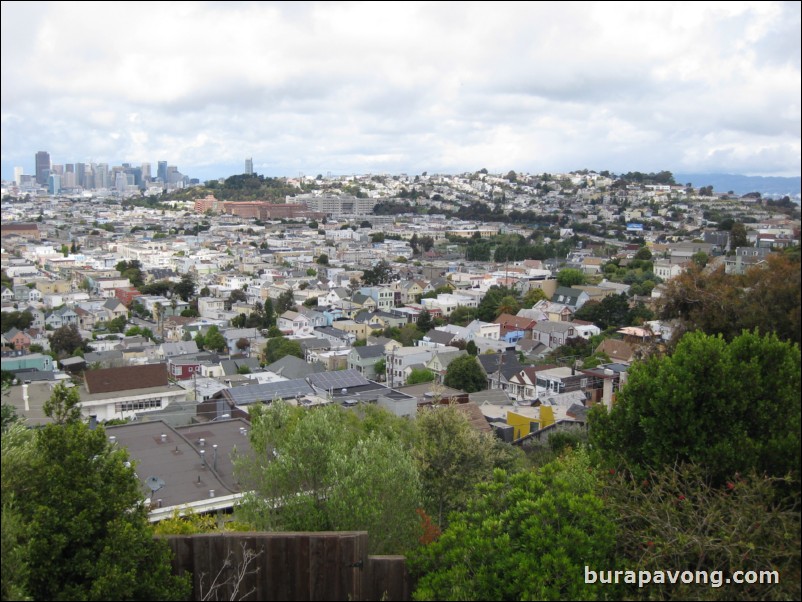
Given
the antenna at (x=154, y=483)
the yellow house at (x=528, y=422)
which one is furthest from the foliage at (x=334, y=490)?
the yellow house at (x=528, y=422)

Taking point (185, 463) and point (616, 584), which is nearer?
point (616, 584)

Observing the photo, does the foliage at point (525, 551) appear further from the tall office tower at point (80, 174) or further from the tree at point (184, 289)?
the tall office tower at point (80, 174)

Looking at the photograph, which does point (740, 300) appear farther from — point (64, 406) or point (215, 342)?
point (215, 342)

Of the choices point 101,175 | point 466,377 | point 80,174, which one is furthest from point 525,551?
point 101,175

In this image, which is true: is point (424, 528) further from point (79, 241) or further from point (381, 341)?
point (79, 241)

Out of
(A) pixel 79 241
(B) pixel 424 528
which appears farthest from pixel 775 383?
(A) pixel 79 241
